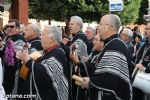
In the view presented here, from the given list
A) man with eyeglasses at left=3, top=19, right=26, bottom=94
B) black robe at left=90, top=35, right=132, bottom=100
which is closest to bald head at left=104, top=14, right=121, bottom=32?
black robe at left=90, top=35, right=132, bottom=100

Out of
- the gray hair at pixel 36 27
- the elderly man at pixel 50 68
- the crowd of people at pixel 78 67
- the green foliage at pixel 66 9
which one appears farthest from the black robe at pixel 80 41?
the green foliage at pixel 66 9

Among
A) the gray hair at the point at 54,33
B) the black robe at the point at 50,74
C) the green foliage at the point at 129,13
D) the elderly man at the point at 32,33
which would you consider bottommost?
the green foliage at the point at 129,13

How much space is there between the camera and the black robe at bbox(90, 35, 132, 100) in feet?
22.2

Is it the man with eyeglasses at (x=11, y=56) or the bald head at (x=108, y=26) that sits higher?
the bald head at (x=108, y=26)

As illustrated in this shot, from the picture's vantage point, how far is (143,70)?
7.55 metres

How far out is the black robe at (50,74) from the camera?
7012 mm

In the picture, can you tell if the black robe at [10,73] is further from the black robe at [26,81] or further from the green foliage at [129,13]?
the green foliage at [129,13]

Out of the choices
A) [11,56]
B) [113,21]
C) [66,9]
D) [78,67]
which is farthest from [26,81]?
[66,9]

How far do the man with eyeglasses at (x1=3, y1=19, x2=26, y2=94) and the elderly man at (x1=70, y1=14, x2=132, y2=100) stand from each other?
1.45 meters

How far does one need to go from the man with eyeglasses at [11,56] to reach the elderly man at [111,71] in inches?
56.9

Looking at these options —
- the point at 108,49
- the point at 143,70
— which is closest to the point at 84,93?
the point at 143,70

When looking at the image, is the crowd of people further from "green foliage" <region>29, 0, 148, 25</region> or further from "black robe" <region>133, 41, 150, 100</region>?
"green foliage" <region>29, 0, 148, 25</region>

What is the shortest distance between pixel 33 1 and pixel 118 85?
23.9 metres

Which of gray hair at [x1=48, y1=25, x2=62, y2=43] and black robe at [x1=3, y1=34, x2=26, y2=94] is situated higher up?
gray hair at [x1=48, y1=25, x2=62, y2=43]
